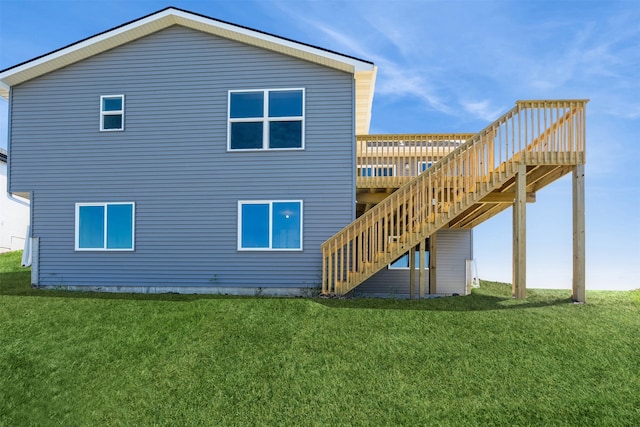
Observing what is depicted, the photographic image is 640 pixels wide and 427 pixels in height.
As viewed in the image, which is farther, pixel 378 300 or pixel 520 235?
pixel 378 300

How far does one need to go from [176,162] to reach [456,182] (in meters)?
7.02

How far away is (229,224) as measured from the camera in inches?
532

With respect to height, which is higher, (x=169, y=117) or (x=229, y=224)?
(x=169, y=117)

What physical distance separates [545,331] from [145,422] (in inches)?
267

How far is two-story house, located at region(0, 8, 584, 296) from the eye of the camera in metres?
13.1

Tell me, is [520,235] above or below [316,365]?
above

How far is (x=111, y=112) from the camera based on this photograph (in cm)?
1428

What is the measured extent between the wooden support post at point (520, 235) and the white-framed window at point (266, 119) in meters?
5.19

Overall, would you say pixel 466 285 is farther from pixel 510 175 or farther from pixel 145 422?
pixel 145 422

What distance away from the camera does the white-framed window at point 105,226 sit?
14047 mm

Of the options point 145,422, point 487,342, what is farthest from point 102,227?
point 487,342

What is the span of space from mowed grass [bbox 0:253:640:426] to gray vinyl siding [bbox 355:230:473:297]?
475cm

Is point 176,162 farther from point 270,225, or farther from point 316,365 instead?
point 316,365

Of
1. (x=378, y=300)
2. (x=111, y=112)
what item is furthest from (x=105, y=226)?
(x=378, y=300)
